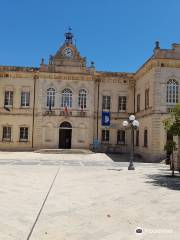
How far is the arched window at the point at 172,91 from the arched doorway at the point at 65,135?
11847 millimetres

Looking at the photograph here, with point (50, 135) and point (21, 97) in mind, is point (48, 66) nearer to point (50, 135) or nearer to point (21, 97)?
point (21, 97)

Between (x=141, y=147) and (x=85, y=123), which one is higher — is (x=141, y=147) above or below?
below

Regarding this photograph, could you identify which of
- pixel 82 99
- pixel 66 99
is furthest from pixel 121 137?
pixel 66 99

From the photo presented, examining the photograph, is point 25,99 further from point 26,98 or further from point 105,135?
point 105,135

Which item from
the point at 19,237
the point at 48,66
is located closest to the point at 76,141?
the point at 48,66

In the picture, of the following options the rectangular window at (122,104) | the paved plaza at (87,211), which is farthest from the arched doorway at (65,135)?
the paved plaza at (87,211)

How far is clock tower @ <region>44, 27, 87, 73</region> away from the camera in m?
35.9

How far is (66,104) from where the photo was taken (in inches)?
1414

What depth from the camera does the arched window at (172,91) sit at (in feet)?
94.3

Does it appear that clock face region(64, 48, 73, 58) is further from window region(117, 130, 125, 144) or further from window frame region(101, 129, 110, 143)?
window region(117, 130, 125, 144)

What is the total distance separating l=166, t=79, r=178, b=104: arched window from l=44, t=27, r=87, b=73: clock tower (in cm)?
1085

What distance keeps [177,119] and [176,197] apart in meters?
6.25

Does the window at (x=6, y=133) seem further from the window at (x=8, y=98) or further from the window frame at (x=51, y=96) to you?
the window frame at (x=51, y=96)

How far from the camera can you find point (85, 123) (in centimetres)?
3597
